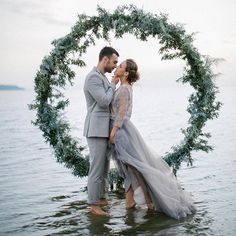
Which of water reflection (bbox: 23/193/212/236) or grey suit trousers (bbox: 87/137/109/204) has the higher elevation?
grey suit trousers (bbox: 87/137/109/204)

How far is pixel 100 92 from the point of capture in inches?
275

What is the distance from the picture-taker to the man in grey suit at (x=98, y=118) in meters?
7.05

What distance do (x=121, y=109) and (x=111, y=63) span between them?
Answer: 860mm

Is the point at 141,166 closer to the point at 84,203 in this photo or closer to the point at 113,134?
the point at 113,134

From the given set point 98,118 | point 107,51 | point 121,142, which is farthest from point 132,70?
point 121,142

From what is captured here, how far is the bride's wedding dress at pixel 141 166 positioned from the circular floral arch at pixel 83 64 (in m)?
1.53

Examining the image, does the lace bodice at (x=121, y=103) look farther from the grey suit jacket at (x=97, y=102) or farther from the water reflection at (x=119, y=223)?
the water reflection at (x=119, y=223)

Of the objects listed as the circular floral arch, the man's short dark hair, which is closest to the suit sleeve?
the man's short dark hair

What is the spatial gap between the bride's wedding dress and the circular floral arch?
153cm

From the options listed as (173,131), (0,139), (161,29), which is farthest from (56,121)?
(173,131)

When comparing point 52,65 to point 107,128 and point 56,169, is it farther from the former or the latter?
point 56,169

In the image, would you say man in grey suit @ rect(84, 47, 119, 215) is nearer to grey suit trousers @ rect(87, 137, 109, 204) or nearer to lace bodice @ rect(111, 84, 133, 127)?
grey suit trousers @ rect(87, 137, 109, 204)

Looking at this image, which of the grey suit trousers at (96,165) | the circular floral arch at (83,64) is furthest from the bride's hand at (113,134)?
the circular floral arch at (83,64)

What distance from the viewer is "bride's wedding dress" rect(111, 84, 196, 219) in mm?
7048
